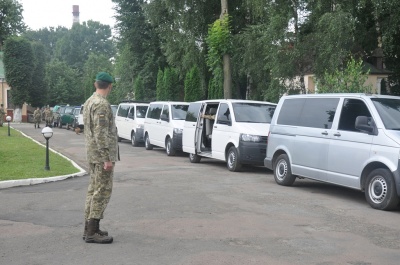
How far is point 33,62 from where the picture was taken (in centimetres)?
5766

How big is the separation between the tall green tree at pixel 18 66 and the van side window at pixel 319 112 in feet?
162

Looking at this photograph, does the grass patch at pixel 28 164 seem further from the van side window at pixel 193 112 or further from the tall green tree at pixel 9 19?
the tall green tree at pixel 9 19

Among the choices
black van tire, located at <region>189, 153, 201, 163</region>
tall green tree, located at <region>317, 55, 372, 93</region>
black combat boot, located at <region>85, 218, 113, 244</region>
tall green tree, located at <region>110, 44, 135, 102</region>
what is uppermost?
tall green tree, located at <region>110, 44, 135, 102</region>

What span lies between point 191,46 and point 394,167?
23.4m

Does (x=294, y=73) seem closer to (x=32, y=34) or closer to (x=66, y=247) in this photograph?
(x=66, y=247)

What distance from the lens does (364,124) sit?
9.62 metres

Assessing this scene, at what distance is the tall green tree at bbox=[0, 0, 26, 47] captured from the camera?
63812 mm

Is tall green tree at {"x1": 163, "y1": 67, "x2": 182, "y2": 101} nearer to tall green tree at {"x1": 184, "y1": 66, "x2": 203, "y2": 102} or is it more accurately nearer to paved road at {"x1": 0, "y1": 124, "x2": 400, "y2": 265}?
tall green tree at {"x1": 184, "y1": 66, "x2": 203, "y2": 102}

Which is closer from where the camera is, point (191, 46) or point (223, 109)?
point (223, 109)

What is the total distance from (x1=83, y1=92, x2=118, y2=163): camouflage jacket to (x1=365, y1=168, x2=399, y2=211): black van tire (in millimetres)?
4980

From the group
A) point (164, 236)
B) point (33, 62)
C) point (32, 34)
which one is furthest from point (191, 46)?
point (32, 34)

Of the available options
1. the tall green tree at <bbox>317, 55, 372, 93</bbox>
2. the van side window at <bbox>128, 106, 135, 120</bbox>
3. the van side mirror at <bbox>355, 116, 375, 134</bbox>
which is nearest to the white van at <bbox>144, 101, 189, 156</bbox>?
the van side window at <bbox>128, 106, 135, 120</bbox>

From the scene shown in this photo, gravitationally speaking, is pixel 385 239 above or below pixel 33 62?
below

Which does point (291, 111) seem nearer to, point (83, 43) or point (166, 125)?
point (166, 125)
